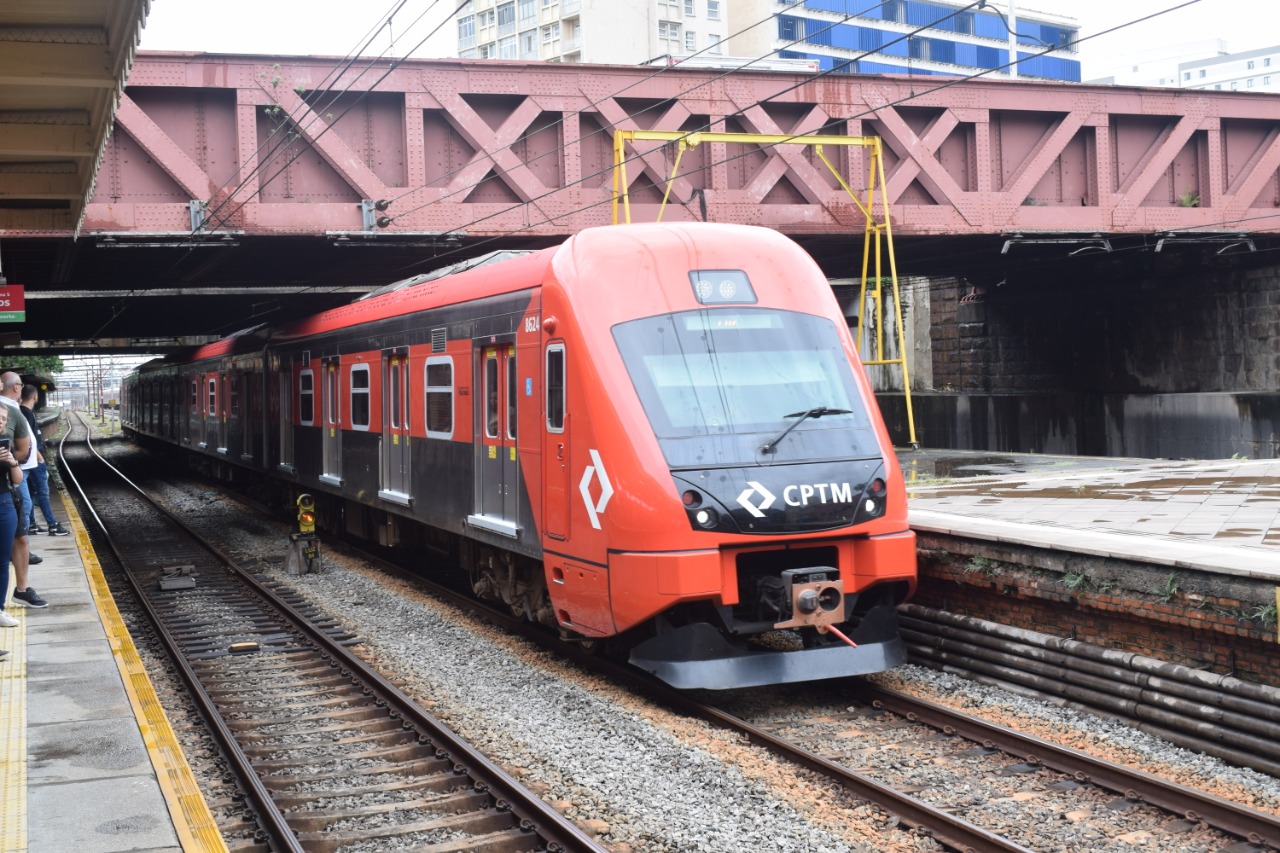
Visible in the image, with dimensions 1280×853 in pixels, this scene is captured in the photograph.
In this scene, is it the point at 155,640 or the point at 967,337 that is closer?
the point at 155,640

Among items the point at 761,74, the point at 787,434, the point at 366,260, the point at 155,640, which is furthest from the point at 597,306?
the point at 366,260

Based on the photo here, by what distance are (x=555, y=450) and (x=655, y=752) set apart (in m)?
2.42

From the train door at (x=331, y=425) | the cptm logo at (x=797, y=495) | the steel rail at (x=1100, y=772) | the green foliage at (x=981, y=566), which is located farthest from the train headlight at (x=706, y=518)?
the train door at (x=331, y=425)

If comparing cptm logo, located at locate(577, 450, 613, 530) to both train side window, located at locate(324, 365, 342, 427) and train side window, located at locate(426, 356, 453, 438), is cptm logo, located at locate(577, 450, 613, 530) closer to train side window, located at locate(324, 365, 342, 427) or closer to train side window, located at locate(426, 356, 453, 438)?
train side window, located at locate(426, 356, 453, 438)

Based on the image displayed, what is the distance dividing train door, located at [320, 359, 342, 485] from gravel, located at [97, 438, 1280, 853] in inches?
193

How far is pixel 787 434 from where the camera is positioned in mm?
8312

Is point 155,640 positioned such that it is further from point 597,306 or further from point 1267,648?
point 1267,648

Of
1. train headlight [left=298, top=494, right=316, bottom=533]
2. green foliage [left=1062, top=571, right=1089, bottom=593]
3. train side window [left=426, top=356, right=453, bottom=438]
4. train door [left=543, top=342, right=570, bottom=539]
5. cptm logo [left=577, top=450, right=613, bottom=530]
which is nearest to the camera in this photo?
cptm logo [left=577, top=450, right=613, bottom=530]

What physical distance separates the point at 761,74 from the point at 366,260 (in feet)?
23.3

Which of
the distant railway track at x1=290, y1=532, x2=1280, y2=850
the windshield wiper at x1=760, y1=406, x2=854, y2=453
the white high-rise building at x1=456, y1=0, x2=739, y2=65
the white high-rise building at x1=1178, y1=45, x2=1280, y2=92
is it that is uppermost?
the white high-rise building at x1=1178, y1=45, x2=1280, y2=92

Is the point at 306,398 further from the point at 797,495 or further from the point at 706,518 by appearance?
the point at 797,495

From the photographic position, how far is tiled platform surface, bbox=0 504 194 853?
5270mm

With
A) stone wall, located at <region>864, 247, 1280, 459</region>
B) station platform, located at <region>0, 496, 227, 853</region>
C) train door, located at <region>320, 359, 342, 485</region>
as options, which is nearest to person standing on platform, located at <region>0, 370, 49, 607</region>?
station platform, located at <region>0, 496, 227, 853</region>

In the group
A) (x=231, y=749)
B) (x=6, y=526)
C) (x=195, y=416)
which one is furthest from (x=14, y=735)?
(x=195, y=416)
